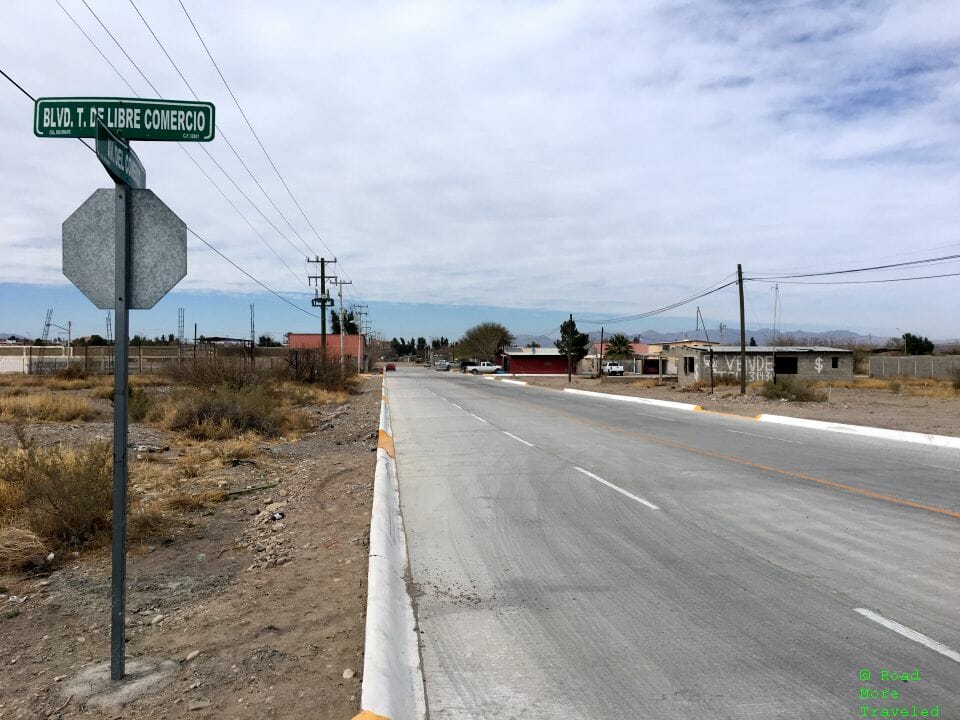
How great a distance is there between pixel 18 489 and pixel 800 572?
7994 mm

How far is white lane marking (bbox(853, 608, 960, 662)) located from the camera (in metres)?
4.48

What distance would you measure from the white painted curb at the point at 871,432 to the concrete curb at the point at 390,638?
13.8m

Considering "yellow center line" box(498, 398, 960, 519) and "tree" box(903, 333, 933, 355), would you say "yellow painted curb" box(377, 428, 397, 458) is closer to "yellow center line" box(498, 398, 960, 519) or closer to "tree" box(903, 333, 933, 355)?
"yellow center line" box(498, 398, 960, 519)

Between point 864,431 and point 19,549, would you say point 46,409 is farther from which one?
point 864,431

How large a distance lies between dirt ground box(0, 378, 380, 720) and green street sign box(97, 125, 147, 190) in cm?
287

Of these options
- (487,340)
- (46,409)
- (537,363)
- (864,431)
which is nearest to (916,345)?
(537,363)

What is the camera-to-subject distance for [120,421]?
13.0 feet

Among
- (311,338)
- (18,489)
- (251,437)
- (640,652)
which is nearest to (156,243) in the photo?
(640,652)

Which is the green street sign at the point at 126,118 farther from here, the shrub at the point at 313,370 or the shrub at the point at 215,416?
the shrub at the point at 313,370

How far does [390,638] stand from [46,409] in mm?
18041

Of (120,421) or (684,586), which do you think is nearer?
(120,421)

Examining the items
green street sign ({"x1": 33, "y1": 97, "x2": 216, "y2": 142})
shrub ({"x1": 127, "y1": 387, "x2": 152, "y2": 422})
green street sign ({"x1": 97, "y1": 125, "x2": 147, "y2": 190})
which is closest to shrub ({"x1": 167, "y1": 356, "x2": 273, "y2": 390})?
shrub ({"x1": 127, "y1": 387, "x2": 152, "y2": 422})

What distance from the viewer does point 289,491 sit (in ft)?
33.9

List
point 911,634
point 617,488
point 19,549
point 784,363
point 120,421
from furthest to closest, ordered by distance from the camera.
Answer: point 784,363 → point 617,488 → point 19,549 → point 911,634 → point 120,421
